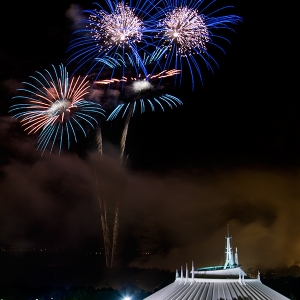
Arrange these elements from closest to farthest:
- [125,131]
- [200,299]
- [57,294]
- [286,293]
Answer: [200,299]
[125,131]
[286,293]
[57,294]

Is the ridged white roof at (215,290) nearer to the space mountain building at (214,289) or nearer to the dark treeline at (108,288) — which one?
the space mountain building at (214,289)

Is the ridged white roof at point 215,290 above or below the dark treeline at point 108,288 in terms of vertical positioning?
below

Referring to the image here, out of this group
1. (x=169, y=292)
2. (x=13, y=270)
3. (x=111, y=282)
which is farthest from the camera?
(x=13, y=270)

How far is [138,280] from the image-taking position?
7788cm

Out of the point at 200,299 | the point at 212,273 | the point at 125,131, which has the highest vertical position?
the point at 125,131

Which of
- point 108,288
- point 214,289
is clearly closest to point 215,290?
point 214,289

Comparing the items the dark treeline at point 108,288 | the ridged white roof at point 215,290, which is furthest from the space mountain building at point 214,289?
the dark treeline at point 108,288

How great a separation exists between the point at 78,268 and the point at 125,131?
6708cm

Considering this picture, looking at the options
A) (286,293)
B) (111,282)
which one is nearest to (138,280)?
(111,282)

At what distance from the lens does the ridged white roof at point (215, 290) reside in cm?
2103

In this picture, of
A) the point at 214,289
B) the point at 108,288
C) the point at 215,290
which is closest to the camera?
the point at 215,290

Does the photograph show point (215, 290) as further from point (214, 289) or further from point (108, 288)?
point (108, 288)

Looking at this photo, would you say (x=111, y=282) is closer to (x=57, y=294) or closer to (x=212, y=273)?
(x=57, y=294)

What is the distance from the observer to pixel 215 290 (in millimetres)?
22016
